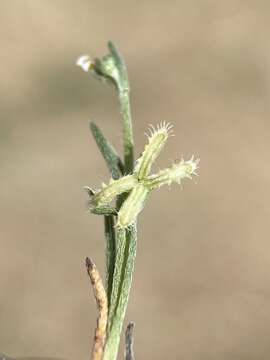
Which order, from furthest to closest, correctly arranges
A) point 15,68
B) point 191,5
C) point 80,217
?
point 191,5
point 15,68
point 80,217

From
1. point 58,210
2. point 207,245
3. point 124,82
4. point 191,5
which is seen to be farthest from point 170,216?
point 124,82

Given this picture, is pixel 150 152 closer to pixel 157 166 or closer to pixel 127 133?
pixel 127 133

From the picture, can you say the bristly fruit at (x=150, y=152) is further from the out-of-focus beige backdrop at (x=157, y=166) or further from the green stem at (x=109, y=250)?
the out-of-focus beige backdrop at (x=157, y=166)

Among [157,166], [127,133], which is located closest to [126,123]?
[127,133]

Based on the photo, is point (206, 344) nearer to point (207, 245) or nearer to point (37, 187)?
point (207, 245)

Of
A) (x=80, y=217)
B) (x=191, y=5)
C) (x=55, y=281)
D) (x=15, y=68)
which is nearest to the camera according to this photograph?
(x=55, y=281)

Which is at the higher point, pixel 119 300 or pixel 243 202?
pixel 243 202

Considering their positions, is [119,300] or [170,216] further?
[170,216]

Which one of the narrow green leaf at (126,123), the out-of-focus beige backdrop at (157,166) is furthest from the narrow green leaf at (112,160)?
the out-of-focus beige backdrop at (157,166)
